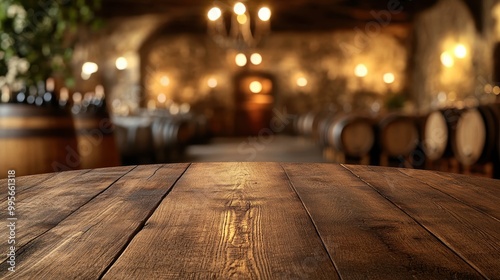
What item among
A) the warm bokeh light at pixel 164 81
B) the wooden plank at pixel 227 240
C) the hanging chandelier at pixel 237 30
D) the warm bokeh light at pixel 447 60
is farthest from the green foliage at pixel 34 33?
the warm bokeh light at pixel 164 81

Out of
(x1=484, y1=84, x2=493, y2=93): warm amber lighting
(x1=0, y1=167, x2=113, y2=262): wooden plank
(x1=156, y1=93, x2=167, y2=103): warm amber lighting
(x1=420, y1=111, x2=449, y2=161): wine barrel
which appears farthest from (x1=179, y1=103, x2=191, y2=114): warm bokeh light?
(x1=0, y1=167, x2=113, y2=262): wooden plank

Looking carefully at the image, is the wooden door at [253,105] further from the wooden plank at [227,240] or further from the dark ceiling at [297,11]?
the wooden plank at [227,240]

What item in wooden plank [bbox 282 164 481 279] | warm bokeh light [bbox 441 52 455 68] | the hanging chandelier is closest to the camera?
wooden plank [bbox 282 164 481 279]

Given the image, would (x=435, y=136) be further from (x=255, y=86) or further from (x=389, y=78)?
(x=255, y=86)

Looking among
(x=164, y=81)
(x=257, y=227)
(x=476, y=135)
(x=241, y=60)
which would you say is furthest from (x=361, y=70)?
(x=257, y=227)

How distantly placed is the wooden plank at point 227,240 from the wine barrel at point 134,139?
471 cm

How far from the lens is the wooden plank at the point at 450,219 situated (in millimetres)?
682

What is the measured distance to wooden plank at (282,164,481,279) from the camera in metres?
0.63

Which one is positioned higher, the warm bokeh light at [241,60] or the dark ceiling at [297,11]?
Result: the dark ceiling at [297,11]

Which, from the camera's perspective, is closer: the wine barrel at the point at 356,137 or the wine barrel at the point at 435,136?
the wine barrel at the point at 435,136

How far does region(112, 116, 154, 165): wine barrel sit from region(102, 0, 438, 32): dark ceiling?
13.9 feet

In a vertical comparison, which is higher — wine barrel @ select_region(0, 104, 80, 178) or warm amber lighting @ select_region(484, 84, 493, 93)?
warm amber lighting @ select_region(484, 84, 493, 93)

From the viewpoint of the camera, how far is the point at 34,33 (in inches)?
134

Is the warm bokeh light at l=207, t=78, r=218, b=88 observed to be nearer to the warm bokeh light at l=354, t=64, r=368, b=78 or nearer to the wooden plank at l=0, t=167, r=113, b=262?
the warm bokeh light at l=354, t=64, r=368, b=78
